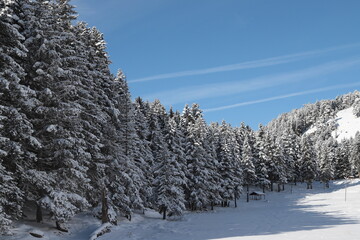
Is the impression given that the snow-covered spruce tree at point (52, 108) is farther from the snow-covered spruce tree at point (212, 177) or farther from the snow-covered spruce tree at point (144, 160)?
Result: the snow-covered spruce tree at point (212, 177)

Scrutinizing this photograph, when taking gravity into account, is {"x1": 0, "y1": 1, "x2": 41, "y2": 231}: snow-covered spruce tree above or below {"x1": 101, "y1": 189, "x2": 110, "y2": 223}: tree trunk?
above

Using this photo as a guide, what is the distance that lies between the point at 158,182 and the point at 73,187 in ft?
68.3

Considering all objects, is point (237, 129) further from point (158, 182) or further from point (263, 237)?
point (263, 237)

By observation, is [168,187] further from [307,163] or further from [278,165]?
[307,163]

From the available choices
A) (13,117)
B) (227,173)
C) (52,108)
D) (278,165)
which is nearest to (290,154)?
(278,165)

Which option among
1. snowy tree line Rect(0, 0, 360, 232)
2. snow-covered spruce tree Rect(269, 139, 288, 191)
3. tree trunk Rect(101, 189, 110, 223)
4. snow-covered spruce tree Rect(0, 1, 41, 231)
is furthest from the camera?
snow-covered spruce tree Rect(269, 139, 288, 191)

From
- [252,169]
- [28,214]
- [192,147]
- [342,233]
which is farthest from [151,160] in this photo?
[252,169]

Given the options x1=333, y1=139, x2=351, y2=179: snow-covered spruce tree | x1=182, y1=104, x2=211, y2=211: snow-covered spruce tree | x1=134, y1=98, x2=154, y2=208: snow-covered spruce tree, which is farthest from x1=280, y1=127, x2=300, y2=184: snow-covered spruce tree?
x1=134, y1=98, x2=154, y2=208: snow-covered spruce tree

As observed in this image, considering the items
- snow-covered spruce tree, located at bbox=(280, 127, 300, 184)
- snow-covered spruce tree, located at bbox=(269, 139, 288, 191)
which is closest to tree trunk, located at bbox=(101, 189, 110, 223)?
snow-covered spruce tree, located at bbox=(269, 139, 288, 191)

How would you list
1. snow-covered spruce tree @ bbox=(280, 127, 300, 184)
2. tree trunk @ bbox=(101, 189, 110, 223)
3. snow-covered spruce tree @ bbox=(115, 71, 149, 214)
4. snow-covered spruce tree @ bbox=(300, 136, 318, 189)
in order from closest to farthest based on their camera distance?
tree trunk @ bbox=(101, 189, 110, 223) → snow-covered spruce tree @ bbox=(115, 71, 149, 214) → snow-covered spruce tree @ bbox=(280, 127, 300, 184) → snow-covered spruce tree @ bbox=(300, 136, 318, 189)

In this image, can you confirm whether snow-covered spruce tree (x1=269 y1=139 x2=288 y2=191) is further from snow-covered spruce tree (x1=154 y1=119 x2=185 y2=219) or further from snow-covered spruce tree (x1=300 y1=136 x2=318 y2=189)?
snow-covered spruce tree (x1=154 y1=119 x2=185 y2=219)

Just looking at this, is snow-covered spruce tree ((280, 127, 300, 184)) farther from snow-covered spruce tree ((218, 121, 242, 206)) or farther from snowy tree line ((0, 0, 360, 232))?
snowy tree line ((0, 0, 360, 232))

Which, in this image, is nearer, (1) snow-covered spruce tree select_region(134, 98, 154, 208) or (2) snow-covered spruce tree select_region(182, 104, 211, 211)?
(1) snow-covered spruce tree select_region(134, 98, 154, 208)

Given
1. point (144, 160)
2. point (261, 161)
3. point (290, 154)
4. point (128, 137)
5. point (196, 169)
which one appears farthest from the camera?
point (290, 154)
